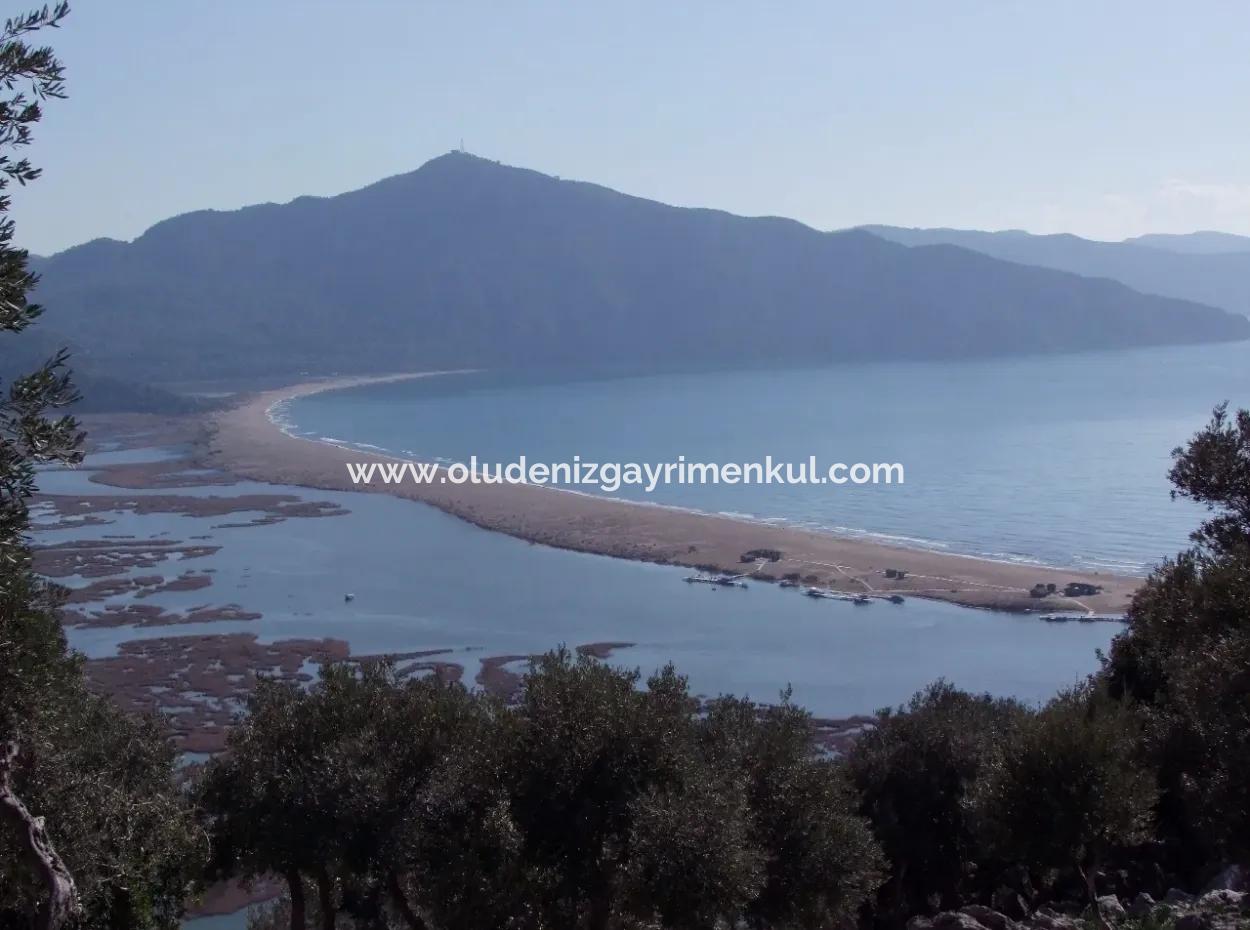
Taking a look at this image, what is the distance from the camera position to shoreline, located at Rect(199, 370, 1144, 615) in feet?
144

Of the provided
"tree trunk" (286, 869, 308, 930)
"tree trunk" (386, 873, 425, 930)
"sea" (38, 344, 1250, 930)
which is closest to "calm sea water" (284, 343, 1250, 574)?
"sea" (38, 344, 1250, 930)

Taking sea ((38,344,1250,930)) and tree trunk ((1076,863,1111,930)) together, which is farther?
sea ((38,344,1250,930))

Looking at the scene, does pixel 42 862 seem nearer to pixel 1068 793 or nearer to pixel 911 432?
pixel 1068 793

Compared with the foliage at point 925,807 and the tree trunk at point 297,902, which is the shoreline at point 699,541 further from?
the tree trunk at point 297,902

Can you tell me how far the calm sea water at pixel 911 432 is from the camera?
56188 mm

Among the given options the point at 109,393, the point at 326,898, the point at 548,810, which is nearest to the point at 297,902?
the point at 326,898

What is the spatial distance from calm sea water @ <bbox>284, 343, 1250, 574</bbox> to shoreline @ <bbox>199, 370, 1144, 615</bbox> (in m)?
2.83

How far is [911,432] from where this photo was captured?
90875mm

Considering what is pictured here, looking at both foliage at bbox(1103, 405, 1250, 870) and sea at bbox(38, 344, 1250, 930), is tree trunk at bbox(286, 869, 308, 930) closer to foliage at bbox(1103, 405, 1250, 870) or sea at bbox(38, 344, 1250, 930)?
sea at bbox(38, 344, 1250, 930)

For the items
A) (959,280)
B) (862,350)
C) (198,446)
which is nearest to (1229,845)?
(198,446)

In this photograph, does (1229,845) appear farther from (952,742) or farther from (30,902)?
(30,902)

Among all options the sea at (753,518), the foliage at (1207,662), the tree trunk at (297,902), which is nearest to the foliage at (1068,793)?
the foliage at (1207,662)

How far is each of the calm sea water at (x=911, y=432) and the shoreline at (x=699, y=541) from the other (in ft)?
9.29

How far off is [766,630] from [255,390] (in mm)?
118710
